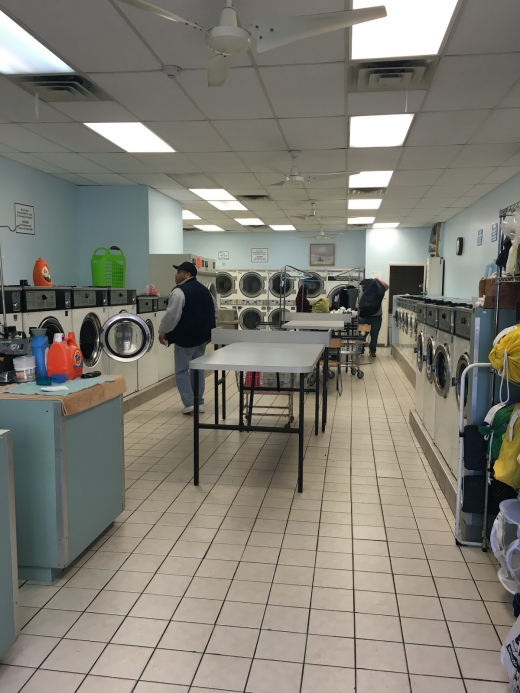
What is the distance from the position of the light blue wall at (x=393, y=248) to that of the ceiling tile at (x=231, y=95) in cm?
887

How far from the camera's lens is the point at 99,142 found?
555 centimetres

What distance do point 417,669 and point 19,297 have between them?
11.1 feet

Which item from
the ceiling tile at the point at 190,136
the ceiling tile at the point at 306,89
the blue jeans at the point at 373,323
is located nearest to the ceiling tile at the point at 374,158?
the ceiling tile at the point at 306,89

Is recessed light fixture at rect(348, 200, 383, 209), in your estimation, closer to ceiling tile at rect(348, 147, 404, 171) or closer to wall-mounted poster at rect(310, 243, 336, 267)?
ceiling tile at rect(348, 147, 404, 171)

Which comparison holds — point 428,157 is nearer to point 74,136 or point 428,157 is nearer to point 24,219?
point 74,136

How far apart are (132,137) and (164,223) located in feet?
10.7

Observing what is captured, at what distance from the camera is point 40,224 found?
23.1 ft

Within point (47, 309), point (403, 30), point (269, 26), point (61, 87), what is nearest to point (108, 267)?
point (47, 309)

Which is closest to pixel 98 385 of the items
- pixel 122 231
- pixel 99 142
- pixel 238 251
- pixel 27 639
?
pixel 27 639

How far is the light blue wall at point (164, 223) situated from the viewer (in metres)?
8.09

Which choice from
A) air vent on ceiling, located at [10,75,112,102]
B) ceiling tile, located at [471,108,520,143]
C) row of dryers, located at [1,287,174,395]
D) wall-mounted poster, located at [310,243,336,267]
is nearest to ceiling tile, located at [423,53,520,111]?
ceiling tile, located at [471,108,520,143]

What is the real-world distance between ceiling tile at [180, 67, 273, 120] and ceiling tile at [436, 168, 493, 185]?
3278 mm

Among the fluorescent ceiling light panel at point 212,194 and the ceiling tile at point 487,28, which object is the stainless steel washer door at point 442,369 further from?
the fluorescent ceiling light panel at point 212,194

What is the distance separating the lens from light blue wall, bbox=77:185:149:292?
794 cm
